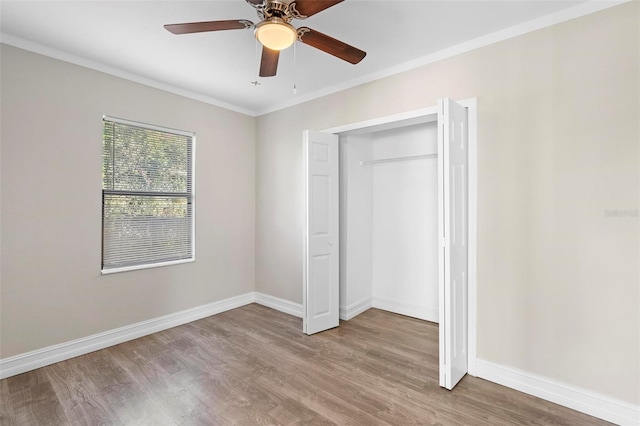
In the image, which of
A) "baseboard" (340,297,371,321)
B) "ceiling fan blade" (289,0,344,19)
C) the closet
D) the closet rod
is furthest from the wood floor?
"ceiling fan blade" (289,0,344,19)

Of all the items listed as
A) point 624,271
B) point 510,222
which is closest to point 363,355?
point 510,222

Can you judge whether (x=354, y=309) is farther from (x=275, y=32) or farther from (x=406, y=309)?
(x=275, y=32)

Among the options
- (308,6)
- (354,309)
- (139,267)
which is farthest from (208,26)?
(354,309)

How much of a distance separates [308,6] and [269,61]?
0.57 metres

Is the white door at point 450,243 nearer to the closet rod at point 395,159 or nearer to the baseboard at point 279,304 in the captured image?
the closet rod at point 395,159

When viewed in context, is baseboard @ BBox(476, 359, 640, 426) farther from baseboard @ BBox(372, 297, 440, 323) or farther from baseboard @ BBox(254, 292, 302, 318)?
baseboard @ BBox(254, 292, 302, 318)

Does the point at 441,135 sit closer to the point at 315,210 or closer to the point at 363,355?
the point at 315,210

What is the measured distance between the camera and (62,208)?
110 inches

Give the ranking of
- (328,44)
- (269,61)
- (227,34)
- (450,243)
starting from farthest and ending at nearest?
(227,34), (450,243), (269,61), (328,44)

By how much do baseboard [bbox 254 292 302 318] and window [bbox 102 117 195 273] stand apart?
1195 millimetres

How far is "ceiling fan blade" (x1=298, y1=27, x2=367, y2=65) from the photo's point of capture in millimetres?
1855

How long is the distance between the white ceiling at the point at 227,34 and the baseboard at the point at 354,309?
273 centimetres

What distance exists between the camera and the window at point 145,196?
10.3 feet

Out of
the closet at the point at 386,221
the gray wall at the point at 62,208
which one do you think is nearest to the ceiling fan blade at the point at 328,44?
the closet at the point at 386,221
